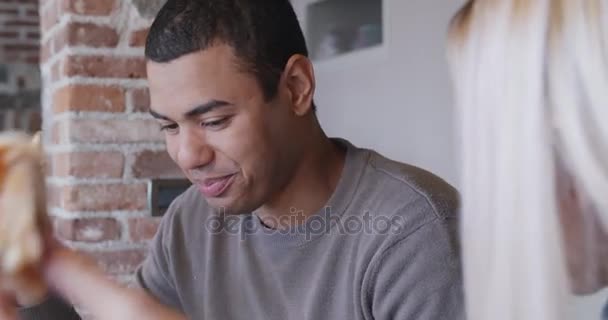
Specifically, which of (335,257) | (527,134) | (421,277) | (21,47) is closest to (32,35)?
(21,47)

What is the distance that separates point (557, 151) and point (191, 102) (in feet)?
1.85

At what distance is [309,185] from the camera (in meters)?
1.12

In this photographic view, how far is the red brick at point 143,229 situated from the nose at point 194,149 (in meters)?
0.67

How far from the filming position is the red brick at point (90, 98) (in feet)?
5.21

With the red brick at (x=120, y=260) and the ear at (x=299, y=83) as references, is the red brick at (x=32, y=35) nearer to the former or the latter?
the red brick at (x=120, y=260)

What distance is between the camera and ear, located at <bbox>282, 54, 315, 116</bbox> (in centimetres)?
111

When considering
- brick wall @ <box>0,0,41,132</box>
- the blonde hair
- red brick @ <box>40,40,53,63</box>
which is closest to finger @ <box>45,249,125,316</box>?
the blonde hair

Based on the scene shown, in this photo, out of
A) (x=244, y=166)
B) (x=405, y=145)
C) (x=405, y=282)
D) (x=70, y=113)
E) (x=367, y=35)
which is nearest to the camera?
(x=405, y=282)

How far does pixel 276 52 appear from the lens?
43.1 inches

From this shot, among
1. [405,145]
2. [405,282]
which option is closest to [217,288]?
[405,282]

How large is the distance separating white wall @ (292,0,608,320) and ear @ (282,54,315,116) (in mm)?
863

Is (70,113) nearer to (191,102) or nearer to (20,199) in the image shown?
(191,102)

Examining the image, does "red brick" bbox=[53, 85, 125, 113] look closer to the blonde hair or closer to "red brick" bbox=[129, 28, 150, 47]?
"red brick" bbox=[129, 28, 150, 47]

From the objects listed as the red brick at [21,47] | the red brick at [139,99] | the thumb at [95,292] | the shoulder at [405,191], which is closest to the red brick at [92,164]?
the red brick at [139,99]
